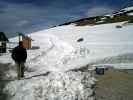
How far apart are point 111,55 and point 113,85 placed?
740cm

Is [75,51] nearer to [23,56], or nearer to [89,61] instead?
[89,61]

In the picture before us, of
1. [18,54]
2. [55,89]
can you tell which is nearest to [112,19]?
[18,54]

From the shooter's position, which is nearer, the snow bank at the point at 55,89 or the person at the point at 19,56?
the snow bank at the point at 55,89

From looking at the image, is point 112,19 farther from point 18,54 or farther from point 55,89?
point 55,89

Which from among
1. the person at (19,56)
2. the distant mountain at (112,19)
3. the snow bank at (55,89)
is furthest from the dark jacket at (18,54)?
the distant mountain at (112,19)

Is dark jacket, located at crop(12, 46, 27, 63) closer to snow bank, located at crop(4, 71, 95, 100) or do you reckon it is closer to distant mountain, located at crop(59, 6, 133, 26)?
snow bank, located at crop(4, 71, 95, 100)

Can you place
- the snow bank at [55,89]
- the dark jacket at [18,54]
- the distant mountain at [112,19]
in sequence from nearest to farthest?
the snow bank at [55,89]
the dark jacket at [18,54]
the distant mountain at [112,19]

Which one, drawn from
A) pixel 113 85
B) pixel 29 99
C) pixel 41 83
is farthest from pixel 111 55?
pixel 29 99

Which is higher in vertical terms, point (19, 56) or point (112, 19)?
point (112, 19)

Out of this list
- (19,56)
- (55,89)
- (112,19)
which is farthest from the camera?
(112,19)

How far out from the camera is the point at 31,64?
16.5m

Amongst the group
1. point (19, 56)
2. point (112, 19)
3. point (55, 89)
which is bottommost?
point (55, 89)

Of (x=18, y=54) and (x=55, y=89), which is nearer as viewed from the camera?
(x=55, y=89)

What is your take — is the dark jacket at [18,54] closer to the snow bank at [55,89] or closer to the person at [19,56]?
the person at [19,56]
